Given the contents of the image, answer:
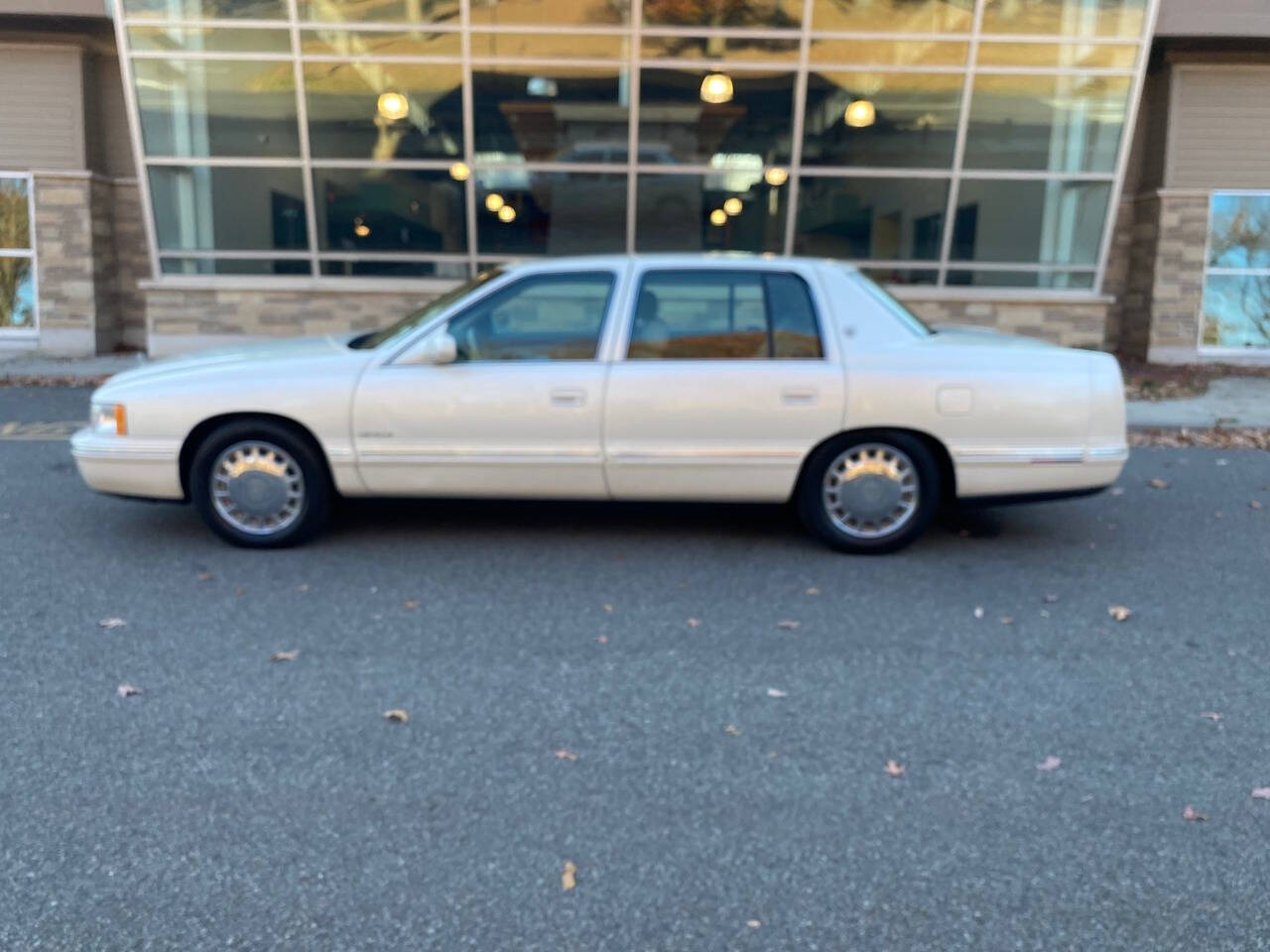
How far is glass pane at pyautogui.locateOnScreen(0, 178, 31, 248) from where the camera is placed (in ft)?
48.3

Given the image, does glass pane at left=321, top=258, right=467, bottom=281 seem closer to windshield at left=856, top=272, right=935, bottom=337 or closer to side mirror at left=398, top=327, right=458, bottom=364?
side mirror at left=398, top=327, right=458, bottom=364

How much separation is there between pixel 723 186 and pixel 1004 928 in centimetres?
1277

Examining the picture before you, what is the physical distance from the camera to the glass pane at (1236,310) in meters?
15.1

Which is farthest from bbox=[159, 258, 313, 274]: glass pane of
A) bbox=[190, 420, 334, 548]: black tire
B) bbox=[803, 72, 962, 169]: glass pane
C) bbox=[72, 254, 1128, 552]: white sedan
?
bbox=[190, 420, 334, 548]: black tire

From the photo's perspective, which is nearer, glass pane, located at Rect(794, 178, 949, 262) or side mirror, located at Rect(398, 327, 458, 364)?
side mirror, located at Rect(398, 327, 458, 364)

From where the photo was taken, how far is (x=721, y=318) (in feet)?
20.7

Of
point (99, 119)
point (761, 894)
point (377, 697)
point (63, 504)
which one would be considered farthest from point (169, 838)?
point (99, 119)

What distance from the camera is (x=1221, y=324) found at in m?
15.2

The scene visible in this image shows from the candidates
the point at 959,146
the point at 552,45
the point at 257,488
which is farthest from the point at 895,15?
the point at 257,488

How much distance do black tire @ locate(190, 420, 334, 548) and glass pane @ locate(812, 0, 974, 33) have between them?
1011 centimetres

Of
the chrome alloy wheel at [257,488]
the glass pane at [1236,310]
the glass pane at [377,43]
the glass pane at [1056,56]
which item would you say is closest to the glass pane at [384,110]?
the glass pane at [377,43]

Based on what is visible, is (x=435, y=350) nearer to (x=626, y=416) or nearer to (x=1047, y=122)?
(x=626, y=416)

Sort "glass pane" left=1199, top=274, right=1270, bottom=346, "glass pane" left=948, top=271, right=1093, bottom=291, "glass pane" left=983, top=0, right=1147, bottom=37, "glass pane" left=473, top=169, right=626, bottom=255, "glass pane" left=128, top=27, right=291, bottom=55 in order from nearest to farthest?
"glass pane" left=983, top=0, right=1147, bottom=37 < "glass pane" left=128, top=27, right=291, bottom=55 < "glass pane" left=473, top=169, right=626, bottom=255 < "glass pane" left=948, top=271, right=1093, bottom=291 < "glass pane" left=1199, top=274, right=1270, bottom=346

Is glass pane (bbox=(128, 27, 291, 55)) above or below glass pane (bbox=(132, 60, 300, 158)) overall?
above
